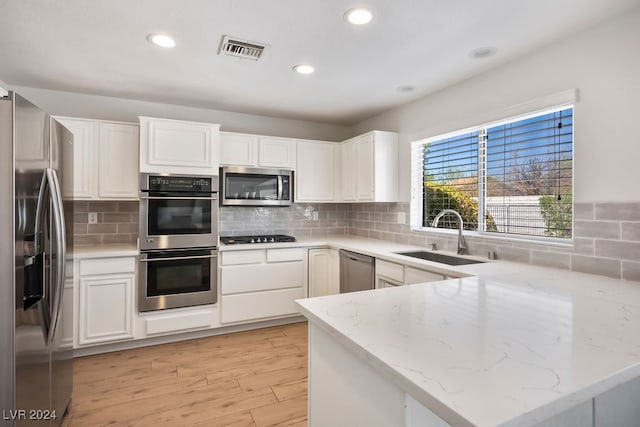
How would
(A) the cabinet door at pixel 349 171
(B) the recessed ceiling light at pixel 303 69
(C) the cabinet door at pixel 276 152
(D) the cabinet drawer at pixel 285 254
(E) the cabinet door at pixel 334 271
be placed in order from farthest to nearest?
(A) the cabinet door at pixel 349 171
(C) the cabinet door at pixel 276 152
(E) the cabinet door at pixel 334 271
(D) the cabinet drawer at pixel 285 254
(B) the recessed ceiling light at pixel 303 69

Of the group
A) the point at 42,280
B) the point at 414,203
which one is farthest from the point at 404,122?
the point at 42,280

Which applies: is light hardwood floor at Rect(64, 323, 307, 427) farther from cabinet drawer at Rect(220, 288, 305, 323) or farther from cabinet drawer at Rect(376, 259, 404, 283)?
cabinet drawer at Rect(376, 259, 404, 283)

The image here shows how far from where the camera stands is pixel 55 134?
1.74m

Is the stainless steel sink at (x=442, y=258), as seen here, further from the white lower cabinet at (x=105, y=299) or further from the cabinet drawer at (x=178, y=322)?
the white lower cabinet at (x=105, y=299)

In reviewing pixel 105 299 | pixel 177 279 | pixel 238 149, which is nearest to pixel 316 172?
pixel 238 149

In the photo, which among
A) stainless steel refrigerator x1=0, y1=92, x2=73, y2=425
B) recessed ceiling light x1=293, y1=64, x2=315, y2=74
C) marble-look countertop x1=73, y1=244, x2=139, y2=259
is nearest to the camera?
stainless steel refrigerator x1=0, y1=92, x2=73, y2=425

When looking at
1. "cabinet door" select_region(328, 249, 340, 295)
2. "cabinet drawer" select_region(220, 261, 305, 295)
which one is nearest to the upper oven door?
"cabinet drawer" select_region(220, 261, 305, 295)

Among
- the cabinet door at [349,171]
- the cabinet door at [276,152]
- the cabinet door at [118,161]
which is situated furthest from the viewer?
the cabinet door at [349,171]

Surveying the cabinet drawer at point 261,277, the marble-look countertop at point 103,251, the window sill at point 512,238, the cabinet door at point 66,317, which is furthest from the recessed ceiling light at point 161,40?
the window sill at point 512,238

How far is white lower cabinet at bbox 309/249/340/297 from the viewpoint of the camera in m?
3.68

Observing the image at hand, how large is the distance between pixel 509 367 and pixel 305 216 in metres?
3.61

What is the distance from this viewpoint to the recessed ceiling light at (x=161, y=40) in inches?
Answer: 84.0

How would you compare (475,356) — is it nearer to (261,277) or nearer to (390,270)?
(390,270)

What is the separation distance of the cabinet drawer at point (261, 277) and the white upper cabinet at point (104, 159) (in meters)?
1.17
